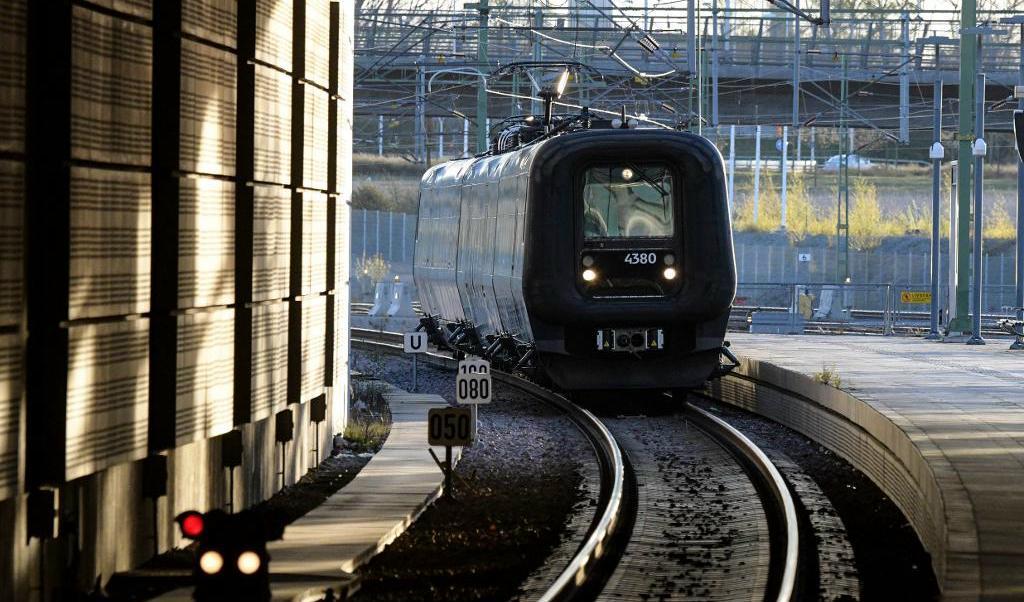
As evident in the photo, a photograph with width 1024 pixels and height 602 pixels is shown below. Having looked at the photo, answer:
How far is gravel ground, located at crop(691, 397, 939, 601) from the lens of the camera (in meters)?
11.8

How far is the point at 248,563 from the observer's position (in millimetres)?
7633

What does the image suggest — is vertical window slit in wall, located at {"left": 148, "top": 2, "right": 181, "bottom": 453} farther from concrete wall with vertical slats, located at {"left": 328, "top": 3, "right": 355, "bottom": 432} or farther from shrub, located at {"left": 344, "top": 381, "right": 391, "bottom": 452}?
shrub, located at {"left": 344, "top": 381, "right": 391, "bottom": 452}

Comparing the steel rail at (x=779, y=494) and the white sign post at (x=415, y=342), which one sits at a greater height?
the white sign post at (x=415, y=342)

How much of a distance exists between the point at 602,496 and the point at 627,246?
5.81 metres

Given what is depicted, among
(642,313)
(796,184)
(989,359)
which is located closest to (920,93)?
(796,184)

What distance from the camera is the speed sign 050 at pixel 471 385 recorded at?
17250mm

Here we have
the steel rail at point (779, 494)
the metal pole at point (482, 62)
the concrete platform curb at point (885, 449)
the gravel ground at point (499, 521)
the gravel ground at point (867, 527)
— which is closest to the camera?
the concrete platform curb at point (885, 449)

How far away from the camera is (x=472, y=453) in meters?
18.6

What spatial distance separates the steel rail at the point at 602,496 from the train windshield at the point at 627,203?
91.6 inches

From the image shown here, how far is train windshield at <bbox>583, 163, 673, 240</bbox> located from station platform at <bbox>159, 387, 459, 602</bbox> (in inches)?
138

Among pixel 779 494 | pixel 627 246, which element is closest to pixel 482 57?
pixel 627 246

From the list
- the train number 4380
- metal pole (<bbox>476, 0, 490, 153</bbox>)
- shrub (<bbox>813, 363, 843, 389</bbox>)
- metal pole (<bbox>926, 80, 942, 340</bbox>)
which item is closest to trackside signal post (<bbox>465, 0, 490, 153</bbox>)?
metal pole (<bbox>476, 0, 490, 153</bbox>)

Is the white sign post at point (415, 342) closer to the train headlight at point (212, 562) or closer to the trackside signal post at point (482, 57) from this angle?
the trackside signal post at point (482, 57)

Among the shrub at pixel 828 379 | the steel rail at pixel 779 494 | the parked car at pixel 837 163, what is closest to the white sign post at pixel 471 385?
the steel rail at pixel 779 494
